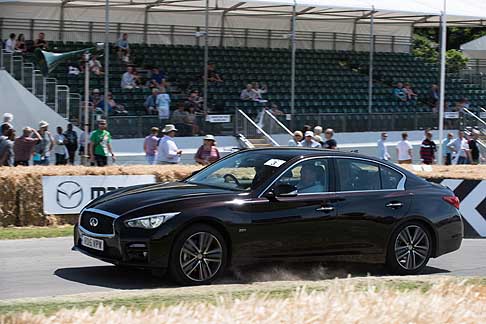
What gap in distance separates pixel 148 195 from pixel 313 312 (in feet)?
18.0

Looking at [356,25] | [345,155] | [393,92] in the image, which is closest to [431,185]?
[345,155]

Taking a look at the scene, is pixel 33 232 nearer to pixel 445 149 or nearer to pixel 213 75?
pixel 445 149

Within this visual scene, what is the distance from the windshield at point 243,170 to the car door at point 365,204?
78cm

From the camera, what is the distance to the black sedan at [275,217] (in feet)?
34.8

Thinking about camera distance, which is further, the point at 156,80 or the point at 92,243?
the point at 156,80

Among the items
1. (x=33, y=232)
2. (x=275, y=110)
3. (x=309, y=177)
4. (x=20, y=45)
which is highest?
(x=20, y=45)

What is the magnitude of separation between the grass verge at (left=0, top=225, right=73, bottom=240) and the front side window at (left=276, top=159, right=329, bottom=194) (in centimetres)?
495

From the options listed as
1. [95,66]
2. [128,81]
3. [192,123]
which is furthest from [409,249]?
[95,66]

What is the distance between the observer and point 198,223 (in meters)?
10.8

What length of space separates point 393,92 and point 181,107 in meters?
11.6

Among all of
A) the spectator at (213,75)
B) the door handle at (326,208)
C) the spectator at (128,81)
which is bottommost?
the door handle at (326,208)

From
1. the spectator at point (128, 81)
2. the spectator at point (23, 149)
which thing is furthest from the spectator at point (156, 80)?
the spectator at point (23, 149)

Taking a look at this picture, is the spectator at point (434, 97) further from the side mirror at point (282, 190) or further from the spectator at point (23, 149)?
the side mirror at point (282, 190)

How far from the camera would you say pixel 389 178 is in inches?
485
